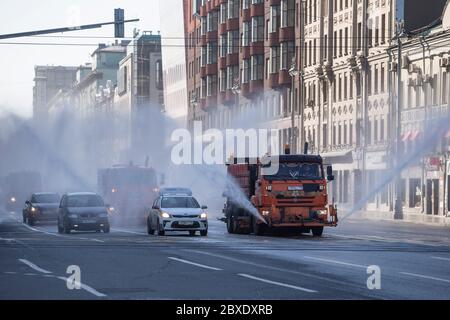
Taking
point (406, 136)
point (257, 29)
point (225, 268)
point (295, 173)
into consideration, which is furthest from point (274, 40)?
point (225, 268)

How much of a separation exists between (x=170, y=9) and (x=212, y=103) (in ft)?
108

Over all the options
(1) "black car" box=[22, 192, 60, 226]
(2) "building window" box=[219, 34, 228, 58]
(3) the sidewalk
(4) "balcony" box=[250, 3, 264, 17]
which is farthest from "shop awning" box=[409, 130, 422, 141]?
(2) "building window" box=[219, 34, 228, 58]

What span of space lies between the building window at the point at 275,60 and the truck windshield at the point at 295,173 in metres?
63.6

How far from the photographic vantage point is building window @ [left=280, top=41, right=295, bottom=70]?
4218 inches

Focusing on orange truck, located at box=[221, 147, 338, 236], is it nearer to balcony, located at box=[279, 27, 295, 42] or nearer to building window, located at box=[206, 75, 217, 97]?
balcony, located at box=[279, 27, 295, 42]

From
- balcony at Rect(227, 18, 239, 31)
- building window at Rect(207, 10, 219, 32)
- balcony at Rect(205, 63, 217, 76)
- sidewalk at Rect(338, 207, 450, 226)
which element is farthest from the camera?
building window at Rect(207, 10, 219, 32)

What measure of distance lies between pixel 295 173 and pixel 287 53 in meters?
63.3

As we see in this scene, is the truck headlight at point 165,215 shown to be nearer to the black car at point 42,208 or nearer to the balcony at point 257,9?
the black car at point 42,208

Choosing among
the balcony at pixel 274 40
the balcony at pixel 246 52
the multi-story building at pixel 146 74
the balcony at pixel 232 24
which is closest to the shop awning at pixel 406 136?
the balcony at pixel 274 40

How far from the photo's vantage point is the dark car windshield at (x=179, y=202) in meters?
47.2

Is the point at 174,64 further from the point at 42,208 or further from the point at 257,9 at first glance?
the point at 42,208

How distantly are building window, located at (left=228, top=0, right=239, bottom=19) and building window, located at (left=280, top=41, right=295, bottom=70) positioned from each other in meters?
16.4
